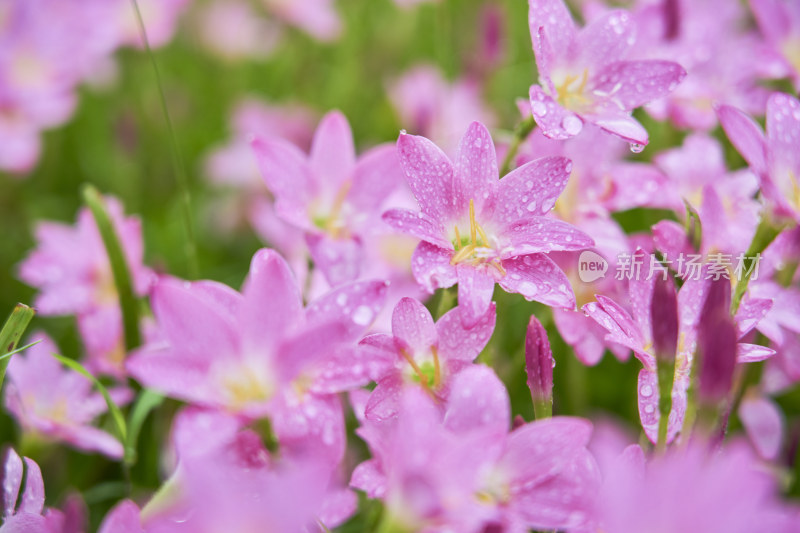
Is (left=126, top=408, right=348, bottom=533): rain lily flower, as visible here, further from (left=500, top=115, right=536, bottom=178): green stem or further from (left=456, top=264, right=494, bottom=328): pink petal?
(left=500, top=115, right=536, bottom=178): green stem

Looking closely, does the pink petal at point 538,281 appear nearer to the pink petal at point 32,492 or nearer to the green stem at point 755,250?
the green stem at point 755,250

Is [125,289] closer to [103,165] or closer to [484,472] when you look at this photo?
[484,472]

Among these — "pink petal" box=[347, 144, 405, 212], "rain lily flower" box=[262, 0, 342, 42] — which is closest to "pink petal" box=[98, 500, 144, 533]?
"pink petal" box=[347, 144, 405, 212]

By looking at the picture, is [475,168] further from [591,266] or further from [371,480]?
[371,480]

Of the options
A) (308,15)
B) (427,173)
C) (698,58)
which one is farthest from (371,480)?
(308,15)

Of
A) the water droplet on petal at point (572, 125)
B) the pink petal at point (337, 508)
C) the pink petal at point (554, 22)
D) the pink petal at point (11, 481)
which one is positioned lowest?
the pink petal at point (337, 508)

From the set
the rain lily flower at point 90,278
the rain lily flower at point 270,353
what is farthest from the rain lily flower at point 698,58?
the rain lily flower at point 90,278

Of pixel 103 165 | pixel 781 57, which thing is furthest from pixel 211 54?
pixel 781 57
